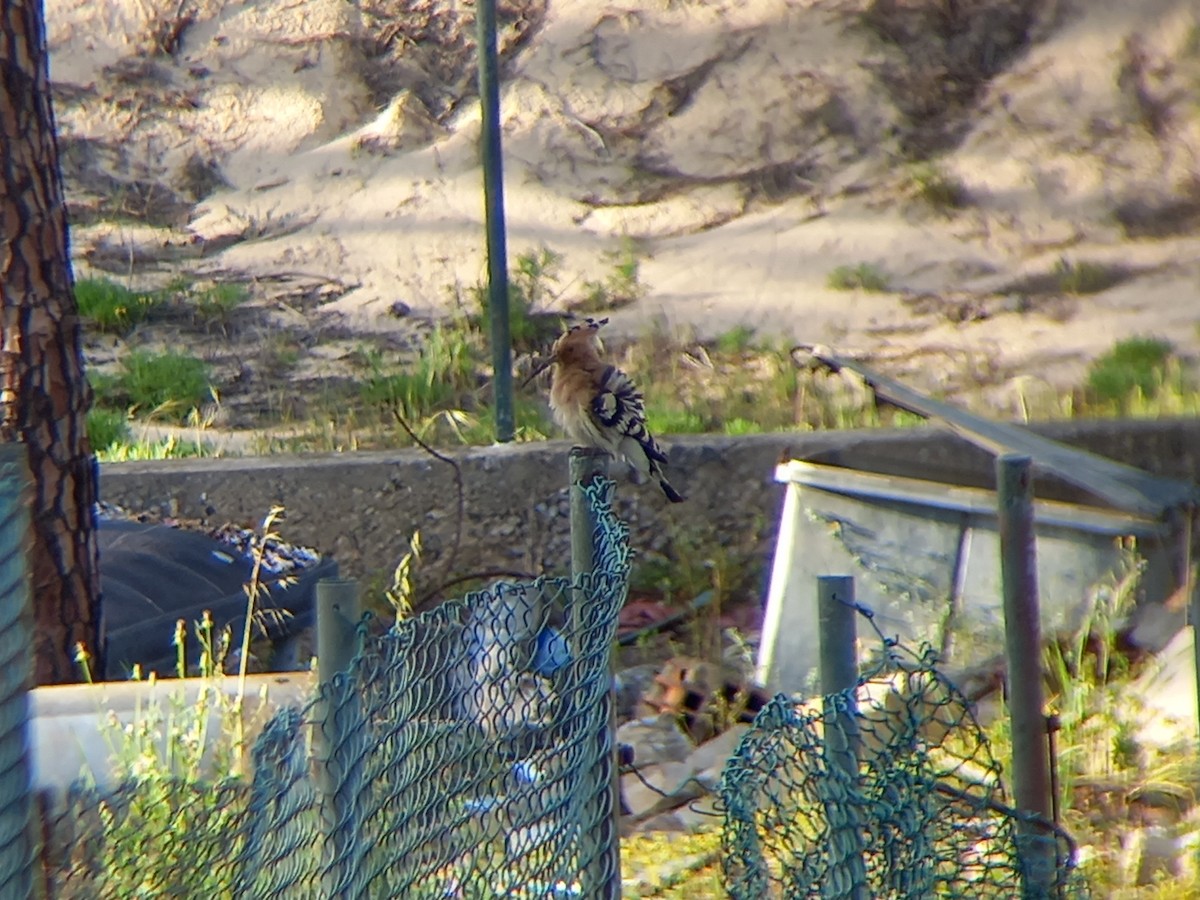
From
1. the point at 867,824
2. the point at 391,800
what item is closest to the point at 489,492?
the point at 391,800

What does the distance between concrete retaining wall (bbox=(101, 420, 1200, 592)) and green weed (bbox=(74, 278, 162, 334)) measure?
12.5 feet

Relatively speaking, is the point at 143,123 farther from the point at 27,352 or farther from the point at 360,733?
the point at 360,733

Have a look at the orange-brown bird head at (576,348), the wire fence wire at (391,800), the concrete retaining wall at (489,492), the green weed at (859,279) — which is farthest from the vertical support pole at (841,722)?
the green weed at (859,279)

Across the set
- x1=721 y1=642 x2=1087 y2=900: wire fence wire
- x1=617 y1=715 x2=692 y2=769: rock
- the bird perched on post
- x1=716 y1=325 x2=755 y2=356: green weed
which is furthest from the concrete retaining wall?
x1=721 y1=642 x2=1087 y2=900: wire fence wire

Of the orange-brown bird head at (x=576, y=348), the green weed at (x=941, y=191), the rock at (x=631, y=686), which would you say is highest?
the green weed at (x=941, y=191)

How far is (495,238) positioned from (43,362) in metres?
2.72

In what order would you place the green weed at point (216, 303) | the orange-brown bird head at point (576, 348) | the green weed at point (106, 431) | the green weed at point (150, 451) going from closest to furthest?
1. the orange-brown bird head at point (576, 348)
2. the green weed at point (150, 451)
3. the green weed at point (106, 431)
4. the green weed at point (216, 303)

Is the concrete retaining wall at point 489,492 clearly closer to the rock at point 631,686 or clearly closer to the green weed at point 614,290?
the rock at point 631,686

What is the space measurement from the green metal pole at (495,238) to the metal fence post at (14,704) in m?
4.93

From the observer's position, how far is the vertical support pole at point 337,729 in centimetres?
263

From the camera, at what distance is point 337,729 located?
2.64 meters

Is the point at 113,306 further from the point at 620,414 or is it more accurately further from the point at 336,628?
the point at 336,628

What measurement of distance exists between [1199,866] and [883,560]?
80.8 inches

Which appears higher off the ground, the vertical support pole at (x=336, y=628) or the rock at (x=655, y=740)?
the vertical support pole at (x=336, y=628)
